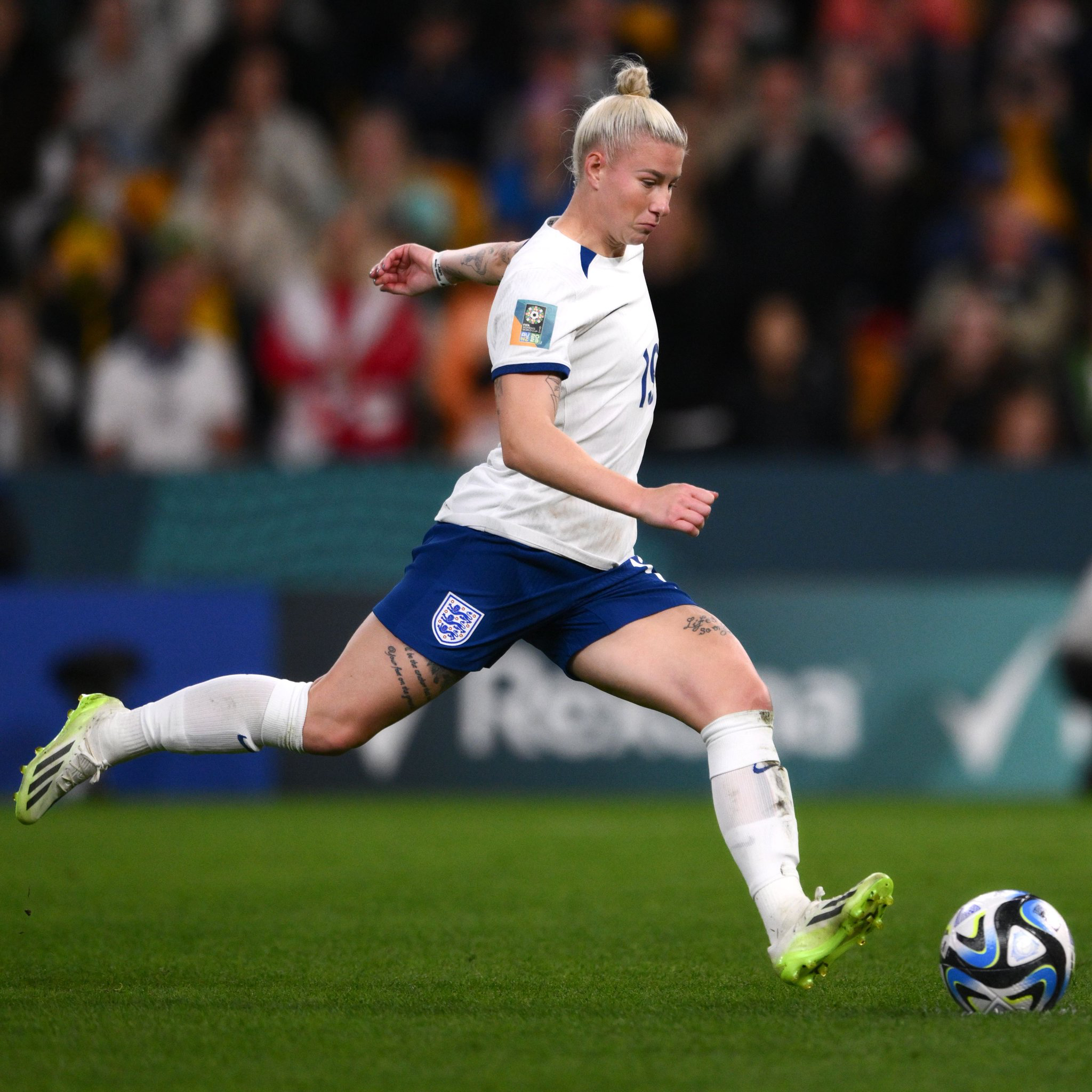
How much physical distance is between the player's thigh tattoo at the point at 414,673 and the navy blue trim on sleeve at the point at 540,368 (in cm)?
76

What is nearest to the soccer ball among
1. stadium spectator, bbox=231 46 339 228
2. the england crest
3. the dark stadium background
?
the england crest

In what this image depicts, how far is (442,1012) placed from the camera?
4355 millimetres

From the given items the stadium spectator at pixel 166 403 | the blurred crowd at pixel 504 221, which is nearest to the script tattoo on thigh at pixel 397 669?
the blurred crowd at pixel 504 221

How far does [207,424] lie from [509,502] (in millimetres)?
6883

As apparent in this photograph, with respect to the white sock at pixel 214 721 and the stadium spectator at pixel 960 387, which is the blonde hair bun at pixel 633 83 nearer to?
the white sock at pixel 214 721

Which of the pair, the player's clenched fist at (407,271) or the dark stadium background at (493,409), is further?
the dark stadium background at (493,409)

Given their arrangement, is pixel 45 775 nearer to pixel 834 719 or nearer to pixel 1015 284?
pixel 834 719

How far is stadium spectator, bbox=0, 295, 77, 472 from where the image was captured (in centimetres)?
1151

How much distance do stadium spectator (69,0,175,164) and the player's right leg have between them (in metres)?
9.02

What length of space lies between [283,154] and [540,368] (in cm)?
852

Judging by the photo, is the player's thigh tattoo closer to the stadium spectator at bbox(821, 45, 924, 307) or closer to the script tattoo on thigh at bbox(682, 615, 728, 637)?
the script tattoo on thigh at bbox(682, 615, 728, 637)

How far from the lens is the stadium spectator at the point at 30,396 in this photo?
11508mm

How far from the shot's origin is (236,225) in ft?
40.0

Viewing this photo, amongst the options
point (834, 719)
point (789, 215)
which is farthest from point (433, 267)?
point (789, 215)
